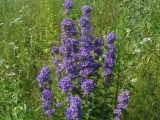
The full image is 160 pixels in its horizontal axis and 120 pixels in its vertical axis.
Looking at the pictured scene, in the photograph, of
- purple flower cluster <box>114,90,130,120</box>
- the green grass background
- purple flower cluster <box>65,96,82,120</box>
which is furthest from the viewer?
the green grass background

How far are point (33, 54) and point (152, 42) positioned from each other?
138cm

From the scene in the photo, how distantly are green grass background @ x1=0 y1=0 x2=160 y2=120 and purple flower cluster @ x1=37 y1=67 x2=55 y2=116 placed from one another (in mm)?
201

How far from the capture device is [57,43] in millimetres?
5246

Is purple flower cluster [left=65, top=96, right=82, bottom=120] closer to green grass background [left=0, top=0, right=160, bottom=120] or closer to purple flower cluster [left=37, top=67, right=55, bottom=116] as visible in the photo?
purple flower cluster [left=37, top=67, right=55, bottom=116]

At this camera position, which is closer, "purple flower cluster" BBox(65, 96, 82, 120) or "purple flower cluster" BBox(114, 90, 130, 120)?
"purple flower cluster" BBox(65, 96, 82, 120)

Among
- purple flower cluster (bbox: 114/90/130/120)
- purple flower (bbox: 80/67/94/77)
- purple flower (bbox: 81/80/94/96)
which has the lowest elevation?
purple flower cluster (bbox: 114/90/130/120)

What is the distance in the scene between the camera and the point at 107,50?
3430mm

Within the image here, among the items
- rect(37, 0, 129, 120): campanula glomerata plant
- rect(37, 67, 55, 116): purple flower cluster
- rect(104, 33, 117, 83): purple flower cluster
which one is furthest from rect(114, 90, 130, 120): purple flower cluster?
rect(37, 67, 55, 116): purple flower cluster

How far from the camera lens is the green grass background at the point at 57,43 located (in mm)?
3711

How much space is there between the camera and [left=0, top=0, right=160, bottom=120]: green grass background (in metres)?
3.71

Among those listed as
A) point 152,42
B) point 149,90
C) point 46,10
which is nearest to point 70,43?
point 149,90

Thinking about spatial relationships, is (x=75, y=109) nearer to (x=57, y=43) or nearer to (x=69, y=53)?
(x=69, y=53)

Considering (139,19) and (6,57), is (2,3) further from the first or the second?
(139,19)

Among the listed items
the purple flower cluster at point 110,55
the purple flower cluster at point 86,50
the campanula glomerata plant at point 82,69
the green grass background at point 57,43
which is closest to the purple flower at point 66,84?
the campanula glomerata plant at point 82,69
